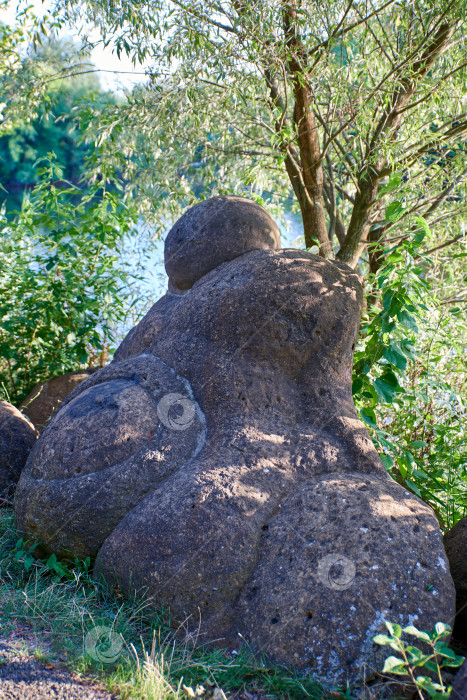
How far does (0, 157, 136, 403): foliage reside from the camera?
4.81 metres

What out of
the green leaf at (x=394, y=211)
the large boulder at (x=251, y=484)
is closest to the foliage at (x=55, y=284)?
the large boulder at (x=251, y=484)

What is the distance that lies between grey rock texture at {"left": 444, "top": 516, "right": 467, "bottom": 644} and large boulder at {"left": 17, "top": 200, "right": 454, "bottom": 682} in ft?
0.98

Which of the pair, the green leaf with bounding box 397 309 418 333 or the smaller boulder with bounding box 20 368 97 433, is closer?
the green leaf with bounding box 397 309 418 333

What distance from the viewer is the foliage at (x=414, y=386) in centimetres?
304

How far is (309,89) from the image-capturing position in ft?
15.6

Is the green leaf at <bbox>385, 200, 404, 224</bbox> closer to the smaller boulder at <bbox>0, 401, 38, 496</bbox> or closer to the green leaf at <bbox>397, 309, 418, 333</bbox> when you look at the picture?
the green leaf at <bbox>397, 309, 418, 333</bbox>

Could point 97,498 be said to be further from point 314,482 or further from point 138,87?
point 138,87

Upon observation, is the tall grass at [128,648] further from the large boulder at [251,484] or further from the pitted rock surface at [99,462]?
the pitted rock surface at [99,462]

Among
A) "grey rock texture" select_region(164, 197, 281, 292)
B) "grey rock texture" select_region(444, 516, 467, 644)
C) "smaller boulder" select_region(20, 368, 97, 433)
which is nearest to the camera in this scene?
"grey rock texture" select_region(444, 516, 467, 644)

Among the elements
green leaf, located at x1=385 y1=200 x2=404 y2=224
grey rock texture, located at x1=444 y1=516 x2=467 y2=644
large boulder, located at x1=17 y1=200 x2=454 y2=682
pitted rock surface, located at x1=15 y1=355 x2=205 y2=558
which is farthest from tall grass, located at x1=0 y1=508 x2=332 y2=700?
green leaf, located at x1=385 y1=200 x2=404 y2=224

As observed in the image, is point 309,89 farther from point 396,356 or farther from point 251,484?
point 251,484

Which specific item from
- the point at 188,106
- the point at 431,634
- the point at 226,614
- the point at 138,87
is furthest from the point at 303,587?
the point at 138,87

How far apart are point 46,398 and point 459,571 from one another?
142 inches

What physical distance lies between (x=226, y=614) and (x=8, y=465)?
1.89m
